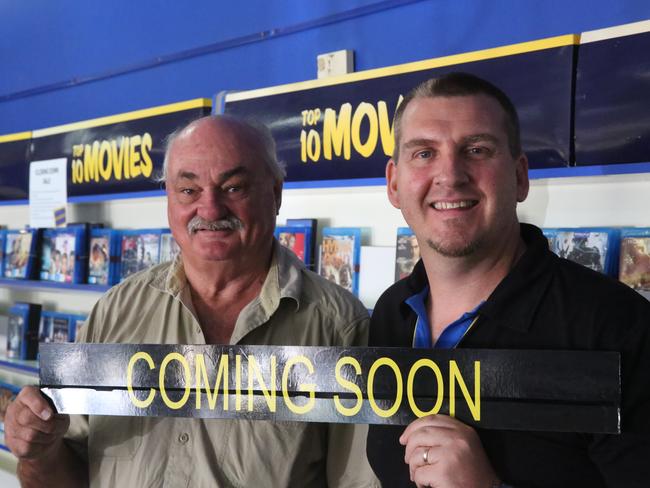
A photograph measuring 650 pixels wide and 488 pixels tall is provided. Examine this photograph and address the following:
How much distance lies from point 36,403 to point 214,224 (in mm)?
576

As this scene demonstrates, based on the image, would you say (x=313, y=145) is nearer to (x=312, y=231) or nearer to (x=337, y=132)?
(x=337, y=132)

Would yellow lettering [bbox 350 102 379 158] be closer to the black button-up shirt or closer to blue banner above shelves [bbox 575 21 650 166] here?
blue banner above shelves [bbox 575 21 650 166]

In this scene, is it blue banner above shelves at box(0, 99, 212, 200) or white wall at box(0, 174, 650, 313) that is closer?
white wall at box(0, 174, 650, 313)

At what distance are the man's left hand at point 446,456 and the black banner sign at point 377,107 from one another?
1.30 m

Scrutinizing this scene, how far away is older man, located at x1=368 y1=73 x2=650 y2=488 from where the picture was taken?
4.48 ft

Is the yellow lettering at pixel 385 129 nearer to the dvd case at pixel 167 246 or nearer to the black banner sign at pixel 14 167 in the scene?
the dvd case at pixel 167 246

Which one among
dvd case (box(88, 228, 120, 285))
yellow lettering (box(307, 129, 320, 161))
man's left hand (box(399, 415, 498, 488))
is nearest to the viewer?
man's left hand (box(399, 415, 498, 488))

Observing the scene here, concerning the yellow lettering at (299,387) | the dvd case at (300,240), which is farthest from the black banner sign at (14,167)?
the yellow lettering at (299,387)

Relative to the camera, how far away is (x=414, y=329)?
5.57 feet

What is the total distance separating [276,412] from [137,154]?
263 centimetres

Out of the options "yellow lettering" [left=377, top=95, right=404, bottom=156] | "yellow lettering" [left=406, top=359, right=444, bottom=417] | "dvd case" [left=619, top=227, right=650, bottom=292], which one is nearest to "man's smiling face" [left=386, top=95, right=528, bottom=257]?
"yellow lettering" [left=406, top=359, right=444, bottom=417]

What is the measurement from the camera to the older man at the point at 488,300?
1.37m

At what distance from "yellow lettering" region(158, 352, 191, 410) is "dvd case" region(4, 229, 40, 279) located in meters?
3.40

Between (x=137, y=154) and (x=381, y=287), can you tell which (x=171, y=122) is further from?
(x=381, y=287)
